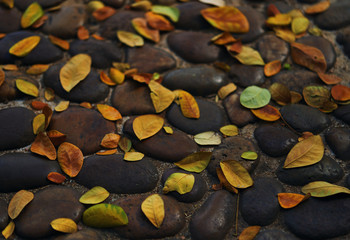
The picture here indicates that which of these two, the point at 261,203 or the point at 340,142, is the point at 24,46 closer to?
the point at 261,203

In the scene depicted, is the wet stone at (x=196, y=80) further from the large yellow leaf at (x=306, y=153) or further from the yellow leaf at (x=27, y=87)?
the yellow leaf at (x=27, y=87)

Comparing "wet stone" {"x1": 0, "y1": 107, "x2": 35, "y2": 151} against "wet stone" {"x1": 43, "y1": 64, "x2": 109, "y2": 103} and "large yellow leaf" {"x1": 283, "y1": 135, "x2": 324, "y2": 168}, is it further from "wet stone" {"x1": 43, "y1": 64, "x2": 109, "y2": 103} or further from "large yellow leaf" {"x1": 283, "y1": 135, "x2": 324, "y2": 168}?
"large yellow leaf" {"x1": 283, "y1": 135, "x2": 324, "y2": 168}

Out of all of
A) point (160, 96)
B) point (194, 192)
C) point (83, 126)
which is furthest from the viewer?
point (160, 96)

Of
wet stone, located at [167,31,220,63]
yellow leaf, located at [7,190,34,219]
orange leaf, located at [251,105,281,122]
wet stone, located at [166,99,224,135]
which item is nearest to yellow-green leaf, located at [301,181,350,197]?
Result: orange leaf, located at [251,105,281,122]

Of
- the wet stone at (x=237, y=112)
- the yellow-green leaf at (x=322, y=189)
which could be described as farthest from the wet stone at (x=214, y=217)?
the wet stone at (x=237, y=112)

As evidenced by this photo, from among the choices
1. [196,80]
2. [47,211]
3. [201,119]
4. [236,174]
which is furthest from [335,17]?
→ [47,211]

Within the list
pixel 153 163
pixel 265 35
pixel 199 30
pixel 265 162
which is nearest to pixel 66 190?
pixel 153 163
